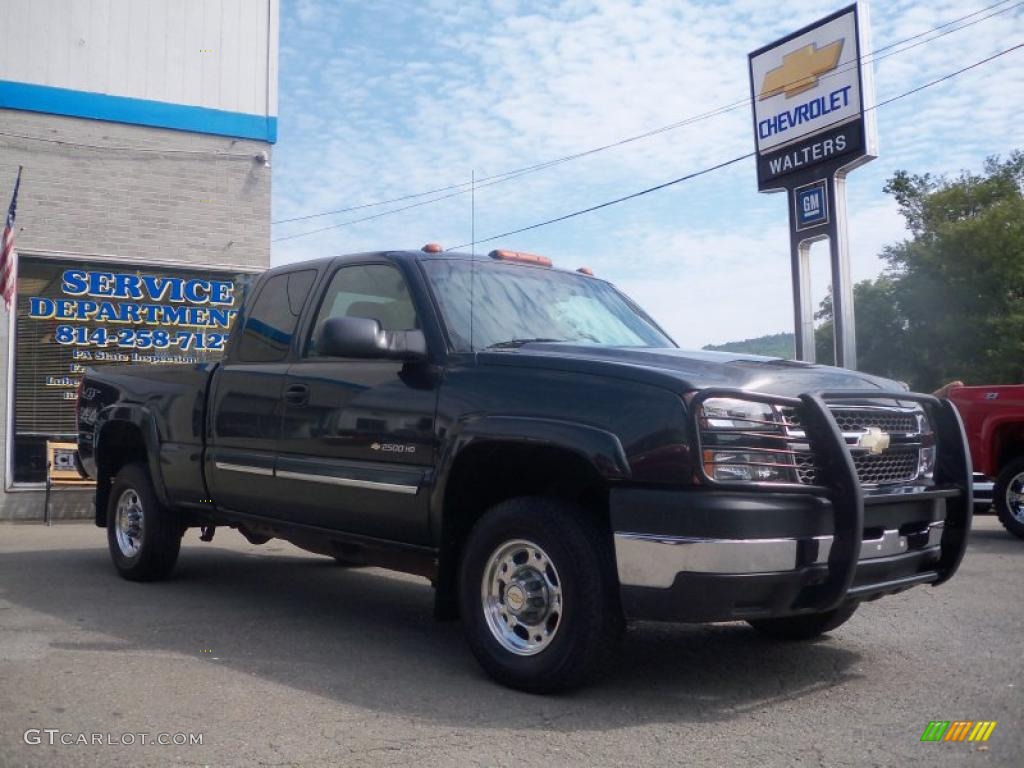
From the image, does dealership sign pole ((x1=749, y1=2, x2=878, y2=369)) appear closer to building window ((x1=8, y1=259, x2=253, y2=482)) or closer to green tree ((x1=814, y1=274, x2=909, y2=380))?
building window ((x1=8, y1=259, x2=253, y2=482))

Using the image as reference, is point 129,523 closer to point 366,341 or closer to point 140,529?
point 140,529

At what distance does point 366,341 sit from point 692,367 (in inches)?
58.8

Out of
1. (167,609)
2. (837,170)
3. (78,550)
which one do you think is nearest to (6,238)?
(78,550)

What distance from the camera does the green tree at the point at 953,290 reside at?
3984 centimetres

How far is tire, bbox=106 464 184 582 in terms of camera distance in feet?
23.6

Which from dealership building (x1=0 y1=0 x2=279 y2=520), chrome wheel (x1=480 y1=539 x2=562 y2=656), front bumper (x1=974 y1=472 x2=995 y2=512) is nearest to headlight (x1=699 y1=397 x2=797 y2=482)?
chrome wheel (x1=480 y1=539 x2=562 y2=656)

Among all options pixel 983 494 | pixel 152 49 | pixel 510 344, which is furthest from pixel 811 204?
pixel 510 344

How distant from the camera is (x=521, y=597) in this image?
455 cm

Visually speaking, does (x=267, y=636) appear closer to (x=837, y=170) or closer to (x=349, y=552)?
(x=349, y=552)

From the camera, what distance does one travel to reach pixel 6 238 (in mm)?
12125

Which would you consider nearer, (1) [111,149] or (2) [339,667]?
(2) [339,667]

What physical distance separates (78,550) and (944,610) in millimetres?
7071

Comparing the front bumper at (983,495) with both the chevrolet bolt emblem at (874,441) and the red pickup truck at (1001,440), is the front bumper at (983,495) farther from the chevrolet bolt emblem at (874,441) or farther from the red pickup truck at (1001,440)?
the chevrolet bolt emblem at (874,441)

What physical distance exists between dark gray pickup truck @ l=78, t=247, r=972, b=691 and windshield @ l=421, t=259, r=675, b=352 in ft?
0.06
